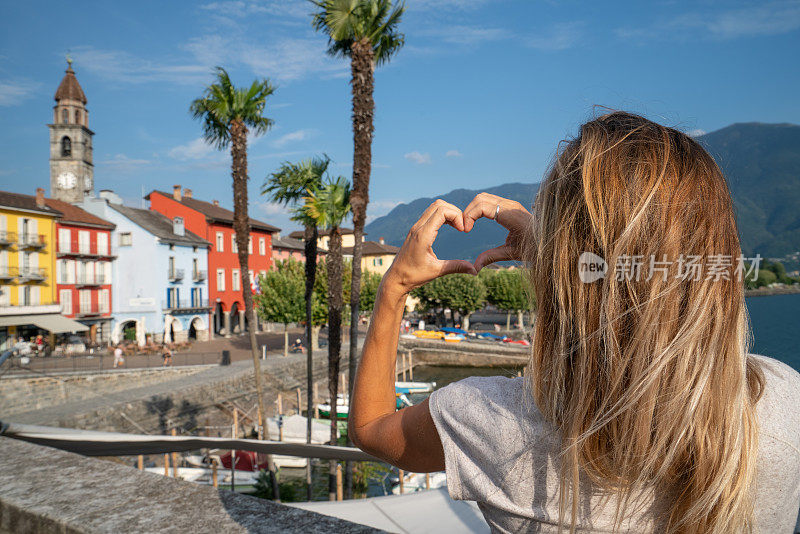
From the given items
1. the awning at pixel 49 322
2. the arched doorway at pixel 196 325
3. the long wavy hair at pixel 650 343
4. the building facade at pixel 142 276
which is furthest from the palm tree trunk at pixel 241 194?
the arched doorway at pixel 196 325

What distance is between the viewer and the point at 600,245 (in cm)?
83

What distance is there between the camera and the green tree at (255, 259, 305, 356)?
3883 centimetres

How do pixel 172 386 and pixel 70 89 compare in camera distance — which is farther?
pixel 70 89

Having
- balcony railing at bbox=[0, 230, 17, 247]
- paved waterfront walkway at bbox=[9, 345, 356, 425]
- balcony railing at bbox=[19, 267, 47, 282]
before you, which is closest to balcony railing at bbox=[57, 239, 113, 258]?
balcony railing at bbox=[19, 267, 47, 282]

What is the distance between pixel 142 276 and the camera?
40438 millimetres

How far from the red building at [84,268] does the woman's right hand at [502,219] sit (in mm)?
41522

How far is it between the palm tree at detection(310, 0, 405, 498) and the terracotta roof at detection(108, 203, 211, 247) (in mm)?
31852

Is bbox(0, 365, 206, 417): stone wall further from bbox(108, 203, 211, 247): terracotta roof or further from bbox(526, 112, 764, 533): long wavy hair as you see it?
bbox(526, 112, 764, 533): long wavy hair

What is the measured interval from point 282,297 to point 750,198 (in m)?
56.7

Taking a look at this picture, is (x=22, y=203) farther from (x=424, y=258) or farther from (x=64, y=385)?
(x=424, y=258)

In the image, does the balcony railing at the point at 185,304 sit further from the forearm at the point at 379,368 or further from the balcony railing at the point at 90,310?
the forearm at the point at 379,368

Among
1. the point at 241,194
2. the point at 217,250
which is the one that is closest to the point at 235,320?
the point at 217,250

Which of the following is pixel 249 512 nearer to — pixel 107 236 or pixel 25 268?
pixel 25 268

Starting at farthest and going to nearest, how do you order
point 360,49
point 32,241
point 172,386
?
1. point 32,241
2. point 172,386
3. point 360,49
